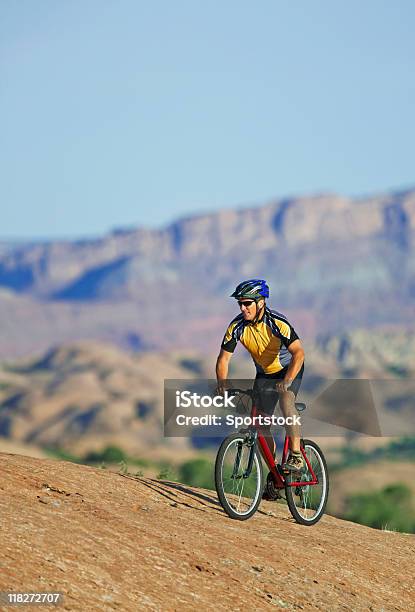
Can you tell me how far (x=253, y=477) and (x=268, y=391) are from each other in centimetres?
95

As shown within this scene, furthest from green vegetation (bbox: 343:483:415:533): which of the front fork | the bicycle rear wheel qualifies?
the front fork

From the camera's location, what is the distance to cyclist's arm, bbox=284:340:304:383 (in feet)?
37.1

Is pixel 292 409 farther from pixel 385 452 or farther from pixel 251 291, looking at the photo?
pixel 385 452

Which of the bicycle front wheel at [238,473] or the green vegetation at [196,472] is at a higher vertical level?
the bicycle front wheel at [238,473]

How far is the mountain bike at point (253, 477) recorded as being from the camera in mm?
11367

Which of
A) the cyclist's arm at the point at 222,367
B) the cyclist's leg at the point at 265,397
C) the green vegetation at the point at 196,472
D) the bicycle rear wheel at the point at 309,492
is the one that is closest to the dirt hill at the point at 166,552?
the bicycle rear wheel at the point at 309,492

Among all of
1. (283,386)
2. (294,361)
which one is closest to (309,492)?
(283,386)

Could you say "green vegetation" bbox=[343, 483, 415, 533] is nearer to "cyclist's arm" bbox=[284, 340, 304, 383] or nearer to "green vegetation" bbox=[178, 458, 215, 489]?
"green vegetation" bbox=[178, 458, 215, 489]

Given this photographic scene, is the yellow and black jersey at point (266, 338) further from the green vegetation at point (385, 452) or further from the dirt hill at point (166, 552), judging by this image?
the green vegetation at point (385, 452)

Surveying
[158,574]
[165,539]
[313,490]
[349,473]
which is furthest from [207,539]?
[349,473]

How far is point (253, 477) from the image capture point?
11.8 m

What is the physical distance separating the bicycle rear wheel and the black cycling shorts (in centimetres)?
79

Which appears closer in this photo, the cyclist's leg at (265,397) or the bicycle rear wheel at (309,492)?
the cyclist's leg at (265,397)

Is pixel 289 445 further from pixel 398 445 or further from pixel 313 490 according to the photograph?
pixel 398 445
